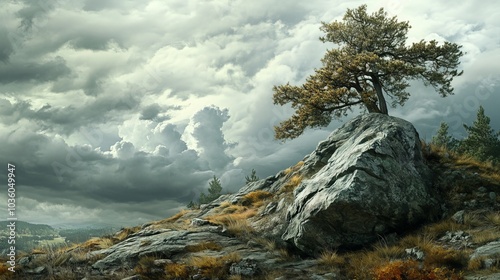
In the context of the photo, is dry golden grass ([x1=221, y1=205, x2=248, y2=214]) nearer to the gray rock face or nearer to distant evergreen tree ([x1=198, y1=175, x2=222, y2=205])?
the gray rock face

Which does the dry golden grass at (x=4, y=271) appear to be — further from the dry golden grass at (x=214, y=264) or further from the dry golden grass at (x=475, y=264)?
the dry golden grass at (x=475, y=264)

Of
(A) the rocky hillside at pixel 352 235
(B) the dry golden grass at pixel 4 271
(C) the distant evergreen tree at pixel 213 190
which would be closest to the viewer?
(A) the rocky hillside at pixel 352 235

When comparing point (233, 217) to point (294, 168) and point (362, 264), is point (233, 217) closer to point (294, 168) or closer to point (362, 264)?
point (294, 168)

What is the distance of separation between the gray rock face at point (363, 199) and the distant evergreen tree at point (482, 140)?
146 ft

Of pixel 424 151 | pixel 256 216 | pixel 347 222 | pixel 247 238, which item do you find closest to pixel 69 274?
pixel 247 238

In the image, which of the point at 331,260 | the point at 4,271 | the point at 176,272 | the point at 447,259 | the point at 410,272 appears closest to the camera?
the point at 410,272

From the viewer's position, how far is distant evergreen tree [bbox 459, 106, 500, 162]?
54.9 m

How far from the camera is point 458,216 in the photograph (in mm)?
14930

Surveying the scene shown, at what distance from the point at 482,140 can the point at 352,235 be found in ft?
166

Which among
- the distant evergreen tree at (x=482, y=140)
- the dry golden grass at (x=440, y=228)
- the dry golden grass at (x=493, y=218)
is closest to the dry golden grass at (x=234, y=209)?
the dry golden grass at (x=440, y=228)

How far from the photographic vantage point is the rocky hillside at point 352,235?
1212cm

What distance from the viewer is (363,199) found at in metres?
14.0

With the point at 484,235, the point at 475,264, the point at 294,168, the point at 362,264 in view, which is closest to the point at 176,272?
the point at 362,264

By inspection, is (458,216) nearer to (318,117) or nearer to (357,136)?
(357,136)
